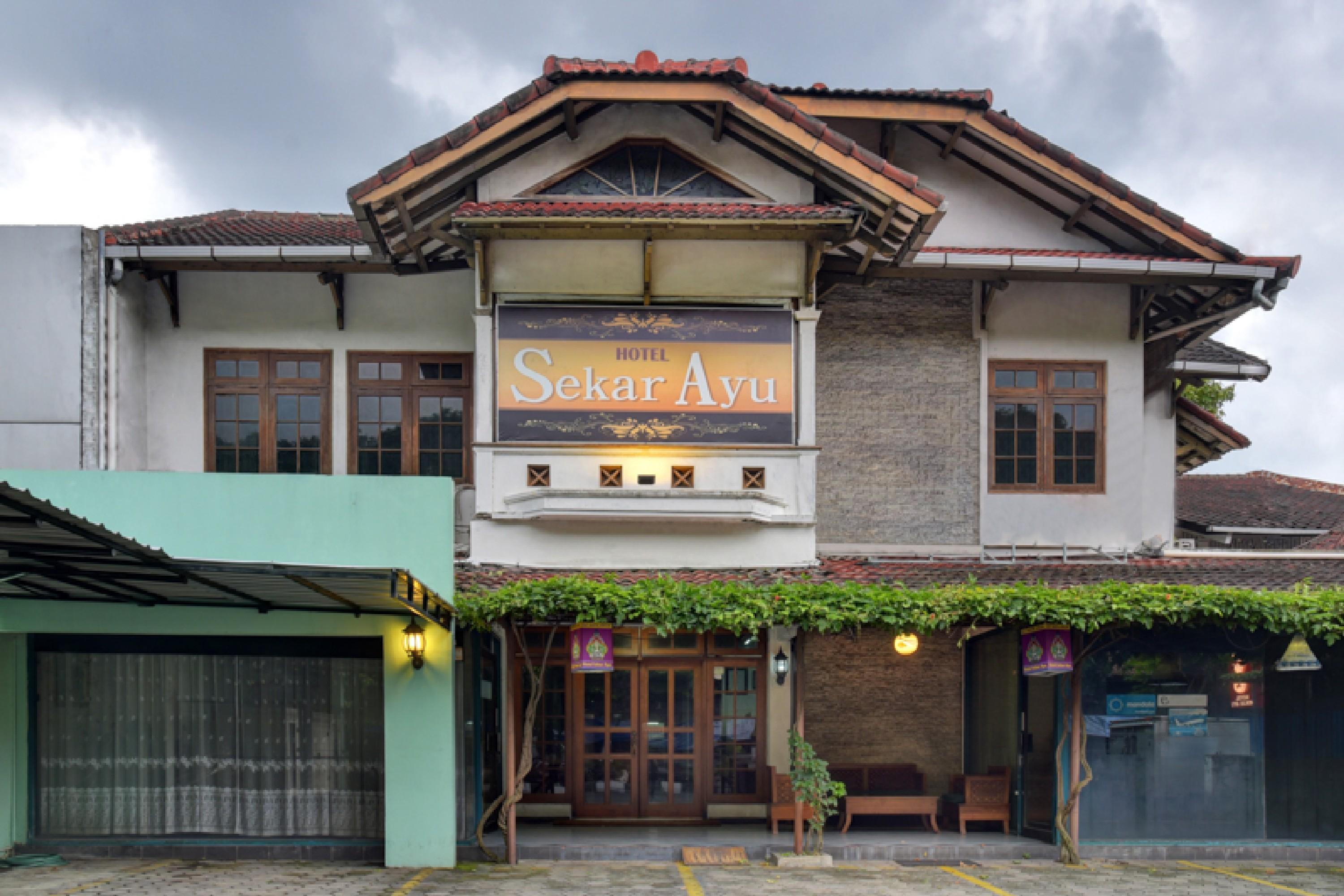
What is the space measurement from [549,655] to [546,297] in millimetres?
4612

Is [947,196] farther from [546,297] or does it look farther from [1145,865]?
[1145,865]

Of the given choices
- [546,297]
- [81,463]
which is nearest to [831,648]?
[546,297]

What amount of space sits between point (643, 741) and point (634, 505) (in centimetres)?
364

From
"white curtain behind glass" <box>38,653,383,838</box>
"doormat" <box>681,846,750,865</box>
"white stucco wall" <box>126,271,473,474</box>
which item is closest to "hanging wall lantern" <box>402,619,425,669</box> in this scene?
"white curtain behind glass" <box>38,653,383,838</box>

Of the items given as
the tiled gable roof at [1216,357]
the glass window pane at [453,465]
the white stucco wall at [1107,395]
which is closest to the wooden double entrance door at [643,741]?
the glass window pane at [453,465]

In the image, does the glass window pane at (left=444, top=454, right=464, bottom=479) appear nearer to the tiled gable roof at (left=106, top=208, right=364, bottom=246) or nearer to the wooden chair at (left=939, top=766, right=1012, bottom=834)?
the tiled gable roof at (left=106, top=208, right=364, bottom=246)

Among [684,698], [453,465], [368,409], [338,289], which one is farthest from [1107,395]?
[338,289]

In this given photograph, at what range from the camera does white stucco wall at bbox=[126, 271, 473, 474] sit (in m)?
12.8

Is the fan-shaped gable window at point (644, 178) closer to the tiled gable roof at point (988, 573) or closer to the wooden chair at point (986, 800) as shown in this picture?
the tiled gable roof at point (988, 573)

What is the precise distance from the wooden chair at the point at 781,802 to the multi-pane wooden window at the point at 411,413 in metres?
5.21

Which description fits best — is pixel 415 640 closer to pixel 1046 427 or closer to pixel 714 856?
pixel 714 856

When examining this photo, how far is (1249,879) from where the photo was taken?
35.3 feet

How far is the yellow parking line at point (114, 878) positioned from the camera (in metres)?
9.40

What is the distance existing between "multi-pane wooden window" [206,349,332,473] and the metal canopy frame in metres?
2.55
